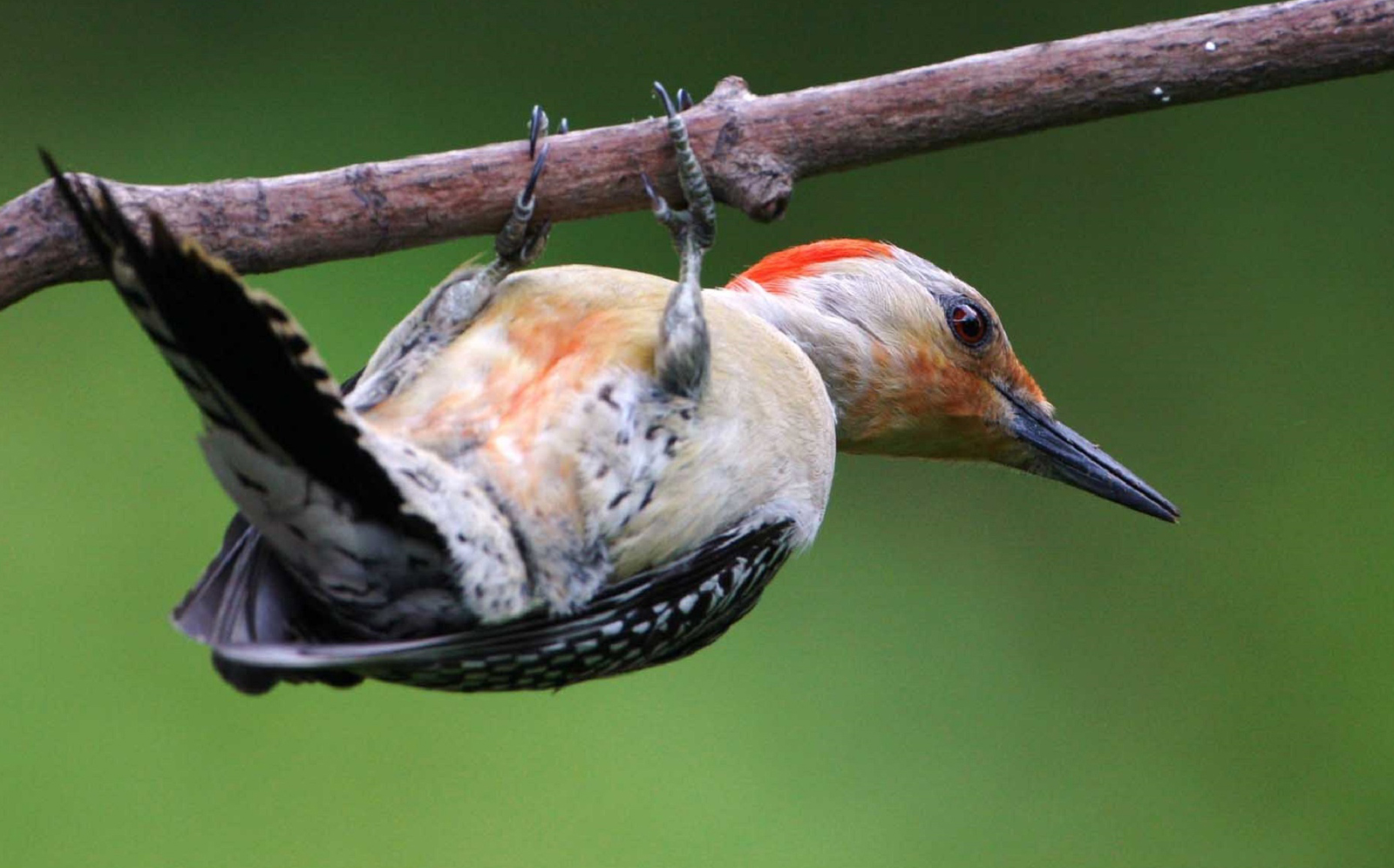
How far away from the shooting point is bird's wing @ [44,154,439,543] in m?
1.79

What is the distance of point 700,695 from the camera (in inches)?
171

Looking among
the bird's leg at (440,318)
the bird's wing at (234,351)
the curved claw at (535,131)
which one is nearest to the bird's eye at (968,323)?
the bird's leg at (440,318)

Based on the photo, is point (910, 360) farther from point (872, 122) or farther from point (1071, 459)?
point (872, 122)

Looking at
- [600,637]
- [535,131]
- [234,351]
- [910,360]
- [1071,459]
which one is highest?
[535,131]

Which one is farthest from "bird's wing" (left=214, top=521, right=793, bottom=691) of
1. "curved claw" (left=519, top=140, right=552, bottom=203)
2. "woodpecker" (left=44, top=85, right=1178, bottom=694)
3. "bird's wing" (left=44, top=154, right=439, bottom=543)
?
"curved claw" (left=519, top=140, right=552, bottom=203)

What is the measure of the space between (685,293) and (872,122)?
0.41 metres

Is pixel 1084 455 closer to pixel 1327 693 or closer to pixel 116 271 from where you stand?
pixel 1327 693

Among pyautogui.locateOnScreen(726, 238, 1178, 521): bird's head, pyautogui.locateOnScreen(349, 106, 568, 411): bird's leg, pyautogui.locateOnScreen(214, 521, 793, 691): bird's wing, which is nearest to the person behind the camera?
pyautogui.locateOnScreen(214, 521, 793, 691): bird's wing

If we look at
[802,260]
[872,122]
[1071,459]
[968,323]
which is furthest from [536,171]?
[1071,459]

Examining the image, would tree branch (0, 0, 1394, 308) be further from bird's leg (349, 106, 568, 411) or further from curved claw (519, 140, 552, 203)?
bird's leg (349, 106, 568, 411)

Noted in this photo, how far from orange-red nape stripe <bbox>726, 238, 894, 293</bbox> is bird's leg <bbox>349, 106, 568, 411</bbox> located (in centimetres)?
66

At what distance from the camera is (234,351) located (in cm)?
189

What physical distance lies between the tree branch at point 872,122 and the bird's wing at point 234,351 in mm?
427

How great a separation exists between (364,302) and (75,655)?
119 centimetres
